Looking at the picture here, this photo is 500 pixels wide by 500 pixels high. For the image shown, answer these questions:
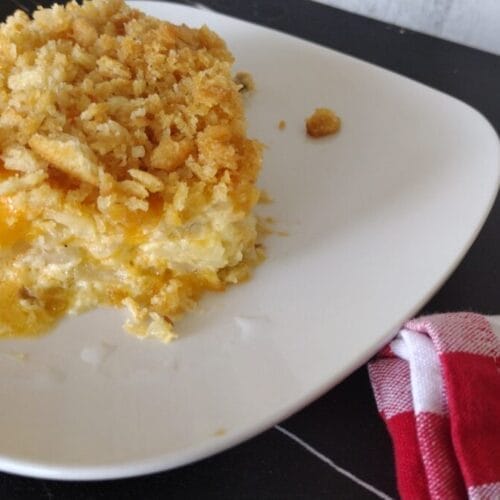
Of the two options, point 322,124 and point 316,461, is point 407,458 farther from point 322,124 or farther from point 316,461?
point 322,124

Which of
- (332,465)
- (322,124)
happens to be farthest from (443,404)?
(322,124)

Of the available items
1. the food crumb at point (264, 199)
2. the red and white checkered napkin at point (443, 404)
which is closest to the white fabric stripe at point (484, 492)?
the red and white checkered napkin at point (443, 404)

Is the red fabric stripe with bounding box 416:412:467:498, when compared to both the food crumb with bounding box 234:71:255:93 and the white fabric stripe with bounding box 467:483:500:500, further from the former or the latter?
the food crumb with bounding box 234:71:255:93

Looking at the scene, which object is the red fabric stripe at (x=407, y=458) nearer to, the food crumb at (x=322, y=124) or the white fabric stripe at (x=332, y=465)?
the white fabric stripe at (x=332, y=465)

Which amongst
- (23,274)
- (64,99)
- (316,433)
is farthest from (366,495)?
(64,99)

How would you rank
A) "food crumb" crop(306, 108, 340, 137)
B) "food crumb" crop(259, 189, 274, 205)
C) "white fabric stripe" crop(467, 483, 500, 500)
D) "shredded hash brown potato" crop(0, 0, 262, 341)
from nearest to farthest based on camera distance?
1. "white fabric stripe" crop(467, 483, 500, 500)
2. "shredded hash brown potato" crop(0, 0, 262, 341)
3. "food crumb" crop(259, 189, 274, 205)
4. "food crumb" crop(306, 108, 340, 137)

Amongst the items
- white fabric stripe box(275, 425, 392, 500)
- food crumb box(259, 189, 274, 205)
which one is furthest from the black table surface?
food crumb box(259, 189, 274, 205)
